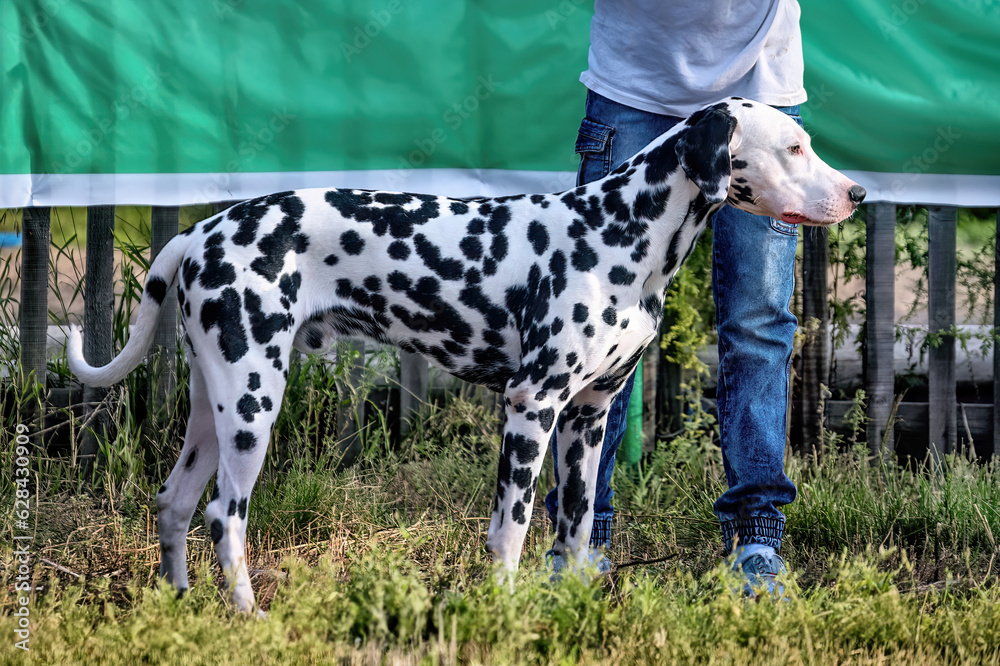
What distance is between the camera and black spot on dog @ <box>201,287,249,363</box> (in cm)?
308

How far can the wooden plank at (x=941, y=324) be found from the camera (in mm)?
4949

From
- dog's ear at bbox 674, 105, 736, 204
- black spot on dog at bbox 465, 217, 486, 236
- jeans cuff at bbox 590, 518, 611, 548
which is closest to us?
dog's ear at bbox 674, 105, 736, 204

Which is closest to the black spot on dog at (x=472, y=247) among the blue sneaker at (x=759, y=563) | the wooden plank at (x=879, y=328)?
the blue sneaker at (x=759, y=563)

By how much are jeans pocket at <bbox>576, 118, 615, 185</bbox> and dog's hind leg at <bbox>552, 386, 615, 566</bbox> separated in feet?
3.13

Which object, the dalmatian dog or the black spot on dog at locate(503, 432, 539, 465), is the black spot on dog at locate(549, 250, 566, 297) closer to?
the dalmatian dog

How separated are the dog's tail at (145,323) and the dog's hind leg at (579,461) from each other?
150cm

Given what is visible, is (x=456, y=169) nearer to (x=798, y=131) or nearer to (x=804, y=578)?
(x=798, y=131)

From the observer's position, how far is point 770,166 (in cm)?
313

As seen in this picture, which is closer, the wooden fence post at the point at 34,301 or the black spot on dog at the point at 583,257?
the black spot on dog at the point at 583,257

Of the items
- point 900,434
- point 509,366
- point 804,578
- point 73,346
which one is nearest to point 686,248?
point 509,366

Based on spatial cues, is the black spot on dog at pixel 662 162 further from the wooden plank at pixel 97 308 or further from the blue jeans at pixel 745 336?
the wooden plank at pixel 97 308

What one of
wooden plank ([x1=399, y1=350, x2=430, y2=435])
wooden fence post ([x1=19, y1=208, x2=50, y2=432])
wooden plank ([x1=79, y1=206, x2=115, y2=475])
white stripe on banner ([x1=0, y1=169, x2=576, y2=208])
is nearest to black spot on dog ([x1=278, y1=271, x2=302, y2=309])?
white stripe on banner ([x1=0, y1=169, x2=576, y2=208])

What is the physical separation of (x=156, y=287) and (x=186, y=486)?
0.72m

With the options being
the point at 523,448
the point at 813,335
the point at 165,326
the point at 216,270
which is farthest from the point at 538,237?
the point at 165,326
